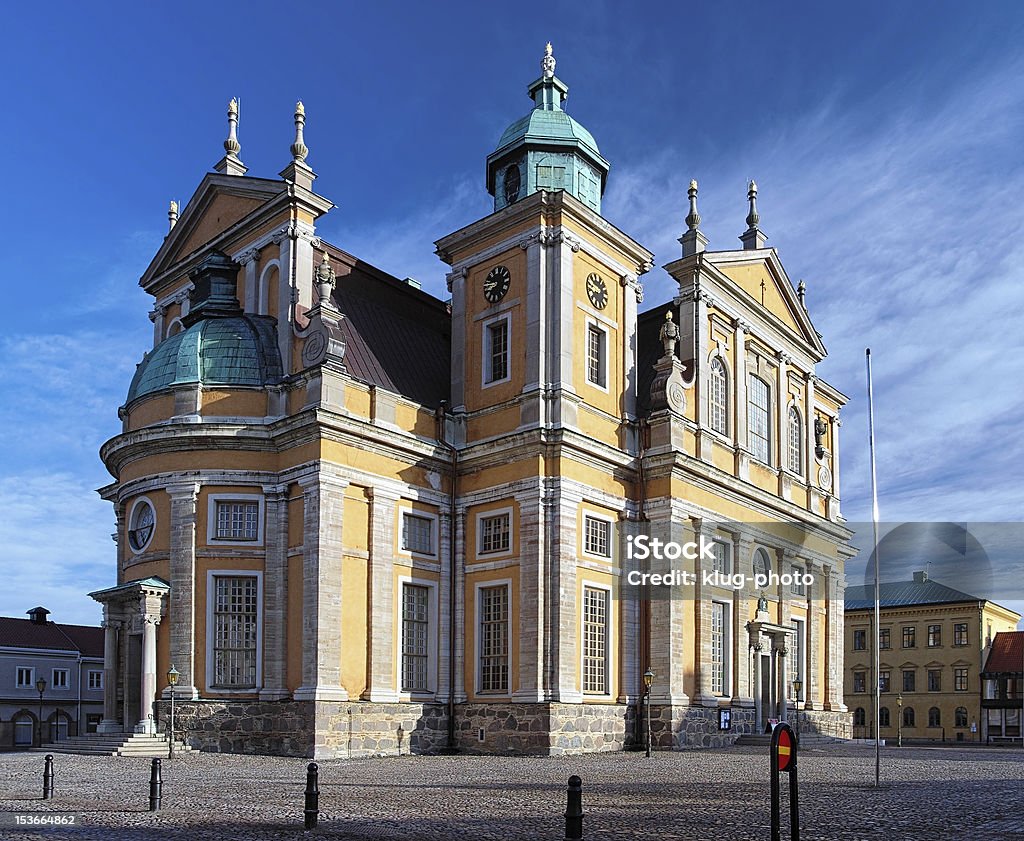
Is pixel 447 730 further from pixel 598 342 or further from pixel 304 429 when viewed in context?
pixel 598 342

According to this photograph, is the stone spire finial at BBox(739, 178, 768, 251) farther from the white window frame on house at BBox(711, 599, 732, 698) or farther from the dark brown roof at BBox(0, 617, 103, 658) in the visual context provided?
the dark brown roof at BBox(0, 617, 103, 658)

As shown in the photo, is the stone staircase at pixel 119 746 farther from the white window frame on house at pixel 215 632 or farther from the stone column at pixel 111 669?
the white window frame on house at pixel 215 632

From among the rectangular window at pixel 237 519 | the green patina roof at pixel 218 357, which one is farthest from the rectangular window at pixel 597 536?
the green patina roof at pixel 218 357

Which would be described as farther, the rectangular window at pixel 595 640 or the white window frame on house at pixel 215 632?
the rectangular window at pixel 595 640

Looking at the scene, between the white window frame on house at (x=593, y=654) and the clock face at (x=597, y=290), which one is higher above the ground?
the clock face at (x=597, y=290)

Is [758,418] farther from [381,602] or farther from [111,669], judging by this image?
[111,669]

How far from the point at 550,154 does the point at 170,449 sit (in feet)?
57.6

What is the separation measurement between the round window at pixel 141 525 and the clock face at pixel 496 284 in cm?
1261

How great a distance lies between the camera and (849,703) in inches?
3236

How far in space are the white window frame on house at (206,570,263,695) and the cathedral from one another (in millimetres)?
65

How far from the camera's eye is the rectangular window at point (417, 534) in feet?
118

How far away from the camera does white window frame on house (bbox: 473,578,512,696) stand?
3544 centimetres

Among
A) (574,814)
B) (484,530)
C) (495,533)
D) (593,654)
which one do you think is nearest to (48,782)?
(574,814)

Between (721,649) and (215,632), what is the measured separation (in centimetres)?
1710
